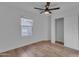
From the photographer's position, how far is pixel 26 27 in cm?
446

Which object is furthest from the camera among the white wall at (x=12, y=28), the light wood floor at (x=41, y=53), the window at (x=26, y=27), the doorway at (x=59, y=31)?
the doorway at (x=59, y=31)

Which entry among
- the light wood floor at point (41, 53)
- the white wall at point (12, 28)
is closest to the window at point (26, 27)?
the white wall at point (12, 28)

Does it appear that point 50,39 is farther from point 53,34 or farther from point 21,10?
point 21,10

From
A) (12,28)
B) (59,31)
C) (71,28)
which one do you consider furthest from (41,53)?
(59,31)

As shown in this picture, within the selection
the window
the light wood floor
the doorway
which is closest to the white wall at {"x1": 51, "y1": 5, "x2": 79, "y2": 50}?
A: the light wood floor

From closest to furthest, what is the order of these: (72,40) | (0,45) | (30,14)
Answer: (0,45) → (72,40) → (30,14)

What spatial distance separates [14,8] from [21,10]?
1.63ft

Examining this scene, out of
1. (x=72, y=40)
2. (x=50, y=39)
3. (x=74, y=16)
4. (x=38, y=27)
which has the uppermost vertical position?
(x=74, y=16)

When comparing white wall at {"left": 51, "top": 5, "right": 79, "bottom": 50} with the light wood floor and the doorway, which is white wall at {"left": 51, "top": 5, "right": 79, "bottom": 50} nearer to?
the light wood floor

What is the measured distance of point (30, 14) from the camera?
4.66m

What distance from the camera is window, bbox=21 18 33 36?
167 inches

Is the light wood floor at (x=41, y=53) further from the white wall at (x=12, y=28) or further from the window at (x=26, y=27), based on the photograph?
the window at (x=26, y=27)

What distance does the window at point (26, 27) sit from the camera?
424cm

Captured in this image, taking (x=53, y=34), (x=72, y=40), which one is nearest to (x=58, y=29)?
(x=53, y=34)
